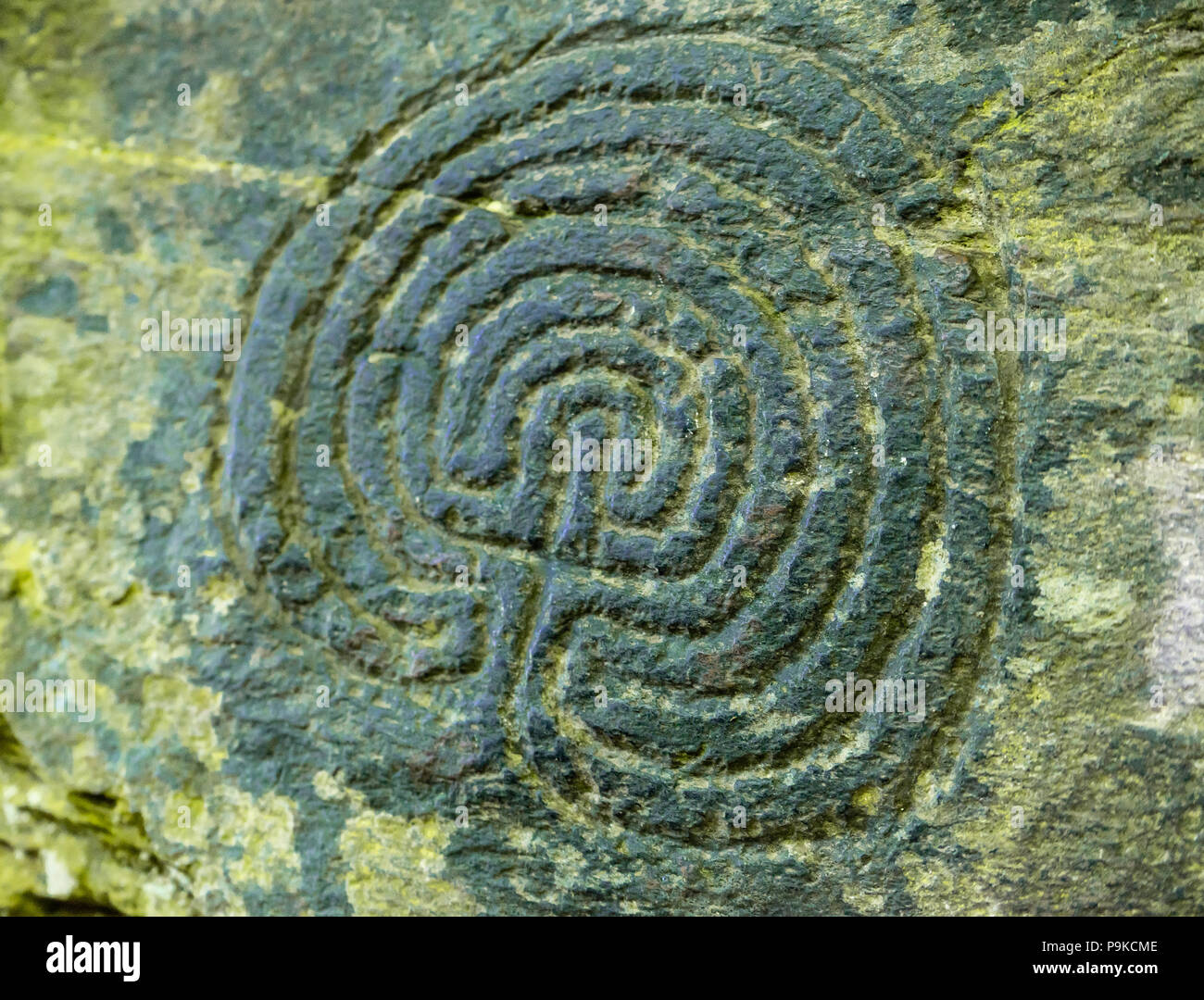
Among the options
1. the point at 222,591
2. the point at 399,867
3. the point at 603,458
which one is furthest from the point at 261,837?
the point at 603,458

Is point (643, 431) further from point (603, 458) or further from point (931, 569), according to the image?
point (931, 569)

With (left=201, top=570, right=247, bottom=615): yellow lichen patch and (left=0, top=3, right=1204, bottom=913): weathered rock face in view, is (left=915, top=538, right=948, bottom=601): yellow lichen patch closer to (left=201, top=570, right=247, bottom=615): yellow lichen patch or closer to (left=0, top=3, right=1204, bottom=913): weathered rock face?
(left=0, top=3, right=1204, bottom=913): weathered rock face

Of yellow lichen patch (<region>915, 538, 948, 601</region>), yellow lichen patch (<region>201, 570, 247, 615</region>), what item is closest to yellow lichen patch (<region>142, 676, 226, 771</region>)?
yellow lichen patch (<region>201, 570, 247, 615</region>)

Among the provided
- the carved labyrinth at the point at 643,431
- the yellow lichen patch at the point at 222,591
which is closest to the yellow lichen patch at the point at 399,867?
the carved labyrinth at the point at 643,431

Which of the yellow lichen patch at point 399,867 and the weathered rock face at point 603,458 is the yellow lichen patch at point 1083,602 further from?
the yellow lichen patch at point 399,867

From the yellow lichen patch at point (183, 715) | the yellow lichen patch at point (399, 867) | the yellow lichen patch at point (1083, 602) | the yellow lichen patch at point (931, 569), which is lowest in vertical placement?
the yellow lichen patch at point (399, 867)

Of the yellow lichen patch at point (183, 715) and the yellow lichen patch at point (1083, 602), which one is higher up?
the yellow lichen patch at point (1083, 602)
